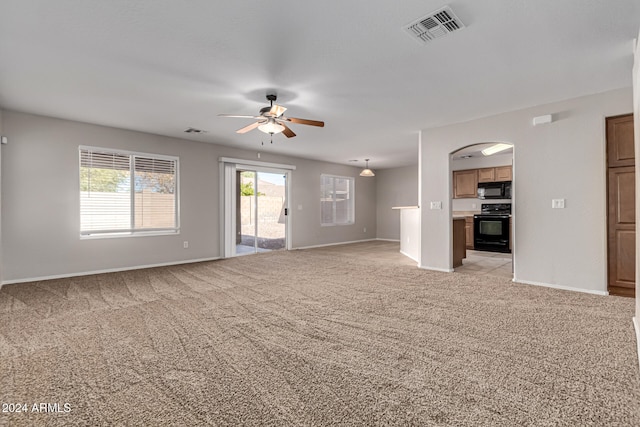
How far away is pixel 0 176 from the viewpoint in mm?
4266

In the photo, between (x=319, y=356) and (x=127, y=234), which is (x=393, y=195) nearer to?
(x=127, y=234)

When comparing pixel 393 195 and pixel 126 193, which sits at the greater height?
pixel 393 195

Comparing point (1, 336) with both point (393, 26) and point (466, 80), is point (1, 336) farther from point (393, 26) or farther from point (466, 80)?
point (466, 80)

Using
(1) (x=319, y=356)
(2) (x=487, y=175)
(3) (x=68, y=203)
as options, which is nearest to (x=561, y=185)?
(1) (x=319, y=356)

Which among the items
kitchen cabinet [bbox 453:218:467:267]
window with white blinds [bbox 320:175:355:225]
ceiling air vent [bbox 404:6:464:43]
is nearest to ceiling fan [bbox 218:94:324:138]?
ceiling air vent [bbox 404:6:464:43]

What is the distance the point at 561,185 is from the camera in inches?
161

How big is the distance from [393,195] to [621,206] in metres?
6.81

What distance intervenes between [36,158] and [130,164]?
1240mm

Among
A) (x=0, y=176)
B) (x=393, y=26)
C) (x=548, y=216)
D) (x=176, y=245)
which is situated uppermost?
(x=393, y=26)

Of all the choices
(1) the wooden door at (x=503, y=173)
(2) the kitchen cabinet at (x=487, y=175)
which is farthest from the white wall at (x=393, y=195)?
(1) the wooden door at (x=503, y=173)

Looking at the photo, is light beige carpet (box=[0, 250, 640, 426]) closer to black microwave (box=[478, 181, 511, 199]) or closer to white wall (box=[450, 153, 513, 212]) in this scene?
black microwave (box=[478, 181, 511, 199])

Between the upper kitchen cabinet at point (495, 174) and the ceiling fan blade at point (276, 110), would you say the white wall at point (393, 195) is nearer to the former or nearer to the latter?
the upper kitchen cabinet at point (495, 174)

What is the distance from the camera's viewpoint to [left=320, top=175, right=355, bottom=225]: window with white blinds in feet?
30.1

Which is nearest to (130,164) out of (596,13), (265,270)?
(265,270)
